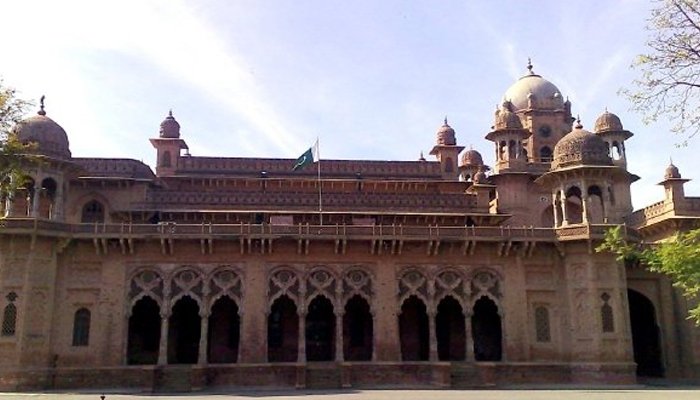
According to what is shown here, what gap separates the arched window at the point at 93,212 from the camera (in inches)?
1430

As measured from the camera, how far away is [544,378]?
3175 centimetres

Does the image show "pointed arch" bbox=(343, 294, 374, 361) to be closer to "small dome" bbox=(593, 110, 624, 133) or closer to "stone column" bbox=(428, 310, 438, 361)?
"stone column" bbox=(428, 310, 438, 361)

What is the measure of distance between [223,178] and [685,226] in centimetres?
2676

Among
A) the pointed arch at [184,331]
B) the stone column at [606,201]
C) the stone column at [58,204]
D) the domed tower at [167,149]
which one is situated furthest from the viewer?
the domed tower at [167,149]

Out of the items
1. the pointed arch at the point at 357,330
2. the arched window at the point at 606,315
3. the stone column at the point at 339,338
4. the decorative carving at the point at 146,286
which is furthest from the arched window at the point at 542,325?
the decorative carving at the point at 146,286

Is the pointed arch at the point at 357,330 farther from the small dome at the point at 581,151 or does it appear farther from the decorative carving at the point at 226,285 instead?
the small dome at the point at 581,151

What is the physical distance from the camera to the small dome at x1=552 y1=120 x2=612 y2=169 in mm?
34188

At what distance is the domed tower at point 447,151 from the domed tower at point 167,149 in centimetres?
1741

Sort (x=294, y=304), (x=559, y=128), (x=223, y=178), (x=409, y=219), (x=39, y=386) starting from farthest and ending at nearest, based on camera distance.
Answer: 1. (x=559, y=128)
2. (x=223, y=178)
3. (x=409, y=219)
4. (x=294, y=304)
5. (x=39, y=386)

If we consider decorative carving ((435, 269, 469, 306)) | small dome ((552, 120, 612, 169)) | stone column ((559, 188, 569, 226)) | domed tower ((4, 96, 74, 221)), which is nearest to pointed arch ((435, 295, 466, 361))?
decorative carving ((435, 269, 469, 306))

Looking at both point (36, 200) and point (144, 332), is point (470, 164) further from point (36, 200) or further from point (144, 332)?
point (36, 200)

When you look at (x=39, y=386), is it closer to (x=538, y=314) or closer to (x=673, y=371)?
(x=538, y=314)

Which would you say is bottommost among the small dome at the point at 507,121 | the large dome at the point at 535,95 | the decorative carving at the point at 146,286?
the decorative carving at the point at 146,286

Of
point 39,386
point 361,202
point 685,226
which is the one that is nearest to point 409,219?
point 361,202
